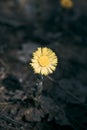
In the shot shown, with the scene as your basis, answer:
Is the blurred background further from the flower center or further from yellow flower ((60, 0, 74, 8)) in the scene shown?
the flower center

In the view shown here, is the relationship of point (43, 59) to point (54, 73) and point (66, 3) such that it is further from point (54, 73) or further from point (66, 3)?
point (66, 3)

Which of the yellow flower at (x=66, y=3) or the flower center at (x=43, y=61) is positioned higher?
the yellow flower at (x=66, y=3)

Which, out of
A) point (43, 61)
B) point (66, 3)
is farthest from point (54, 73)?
point (66, 3)

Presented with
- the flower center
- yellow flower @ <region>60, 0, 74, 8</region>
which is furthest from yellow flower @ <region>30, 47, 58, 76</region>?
yellow flower @ <region>60, 0, 74, 8</region>

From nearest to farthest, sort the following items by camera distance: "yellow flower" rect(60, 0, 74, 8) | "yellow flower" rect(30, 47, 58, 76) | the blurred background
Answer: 1. "yellow flower" rect(30, 47, 58, 76)
2. the blurred background
3. "yellow flower" rect(60, 0, 74, 8)

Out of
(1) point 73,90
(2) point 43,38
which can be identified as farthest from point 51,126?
(2) point 43,38

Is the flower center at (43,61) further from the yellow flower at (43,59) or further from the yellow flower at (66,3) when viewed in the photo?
the yellow flower at (66,3)

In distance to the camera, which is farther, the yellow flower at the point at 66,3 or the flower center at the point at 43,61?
the yellow flower at the point at 66,3

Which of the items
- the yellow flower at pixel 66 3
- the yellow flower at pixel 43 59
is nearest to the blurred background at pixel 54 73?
the yellow flower at pixel 66 3

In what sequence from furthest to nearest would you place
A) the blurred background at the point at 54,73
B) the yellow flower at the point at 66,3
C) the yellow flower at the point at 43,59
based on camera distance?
1. the yellow flower at the point at 66,3
2. the blurred background at the point at 54,73
3. the yellow flower at the point at 43,59

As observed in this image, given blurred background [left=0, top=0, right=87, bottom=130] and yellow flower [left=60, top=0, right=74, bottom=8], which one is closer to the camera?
blurred background [left=0, top=0, right=87, bottom=130]
